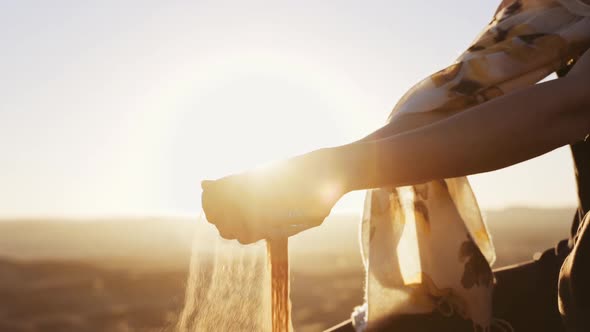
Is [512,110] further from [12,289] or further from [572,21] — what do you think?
[12,289]

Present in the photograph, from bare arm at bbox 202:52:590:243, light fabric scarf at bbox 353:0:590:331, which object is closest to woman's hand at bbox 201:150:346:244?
bare arm at bbox 202:52:590:243

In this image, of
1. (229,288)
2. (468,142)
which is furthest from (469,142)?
(229,288)

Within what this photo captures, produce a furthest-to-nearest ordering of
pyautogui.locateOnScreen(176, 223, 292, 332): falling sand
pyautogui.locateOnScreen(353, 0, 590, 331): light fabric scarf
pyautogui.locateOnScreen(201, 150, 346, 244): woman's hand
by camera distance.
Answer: pyautogui.locateOnScreen(353, 0, 590, 331): light fabric scarf, pyautogui.locateOnScreen(176, 223, 292, 332): falling sand, pyautogui.locateOnScreen(201, 150, 346, 244): woman's hand

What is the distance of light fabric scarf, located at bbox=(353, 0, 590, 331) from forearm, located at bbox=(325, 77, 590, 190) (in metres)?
0.35

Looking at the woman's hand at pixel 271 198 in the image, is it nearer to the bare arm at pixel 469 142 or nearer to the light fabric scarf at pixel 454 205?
the bare arm at pixel 469 142

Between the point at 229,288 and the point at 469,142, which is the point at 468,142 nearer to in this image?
the point at 469,142

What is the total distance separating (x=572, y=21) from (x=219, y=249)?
2.50ft

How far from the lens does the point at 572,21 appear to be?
1.16 m

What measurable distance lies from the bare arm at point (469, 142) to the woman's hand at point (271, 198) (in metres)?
0.03

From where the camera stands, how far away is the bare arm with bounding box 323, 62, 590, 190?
0.81 meters

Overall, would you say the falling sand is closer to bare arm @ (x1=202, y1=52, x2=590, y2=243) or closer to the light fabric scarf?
bare arm @ (x1=202, y1=52, x2=590, y2=243)

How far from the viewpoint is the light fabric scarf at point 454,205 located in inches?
46.1

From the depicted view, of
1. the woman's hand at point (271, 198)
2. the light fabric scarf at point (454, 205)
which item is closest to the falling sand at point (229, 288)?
the woman's hand at point (271, 198)

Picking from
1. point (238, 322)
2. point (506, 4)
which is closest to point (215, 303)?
point (238, 322)
